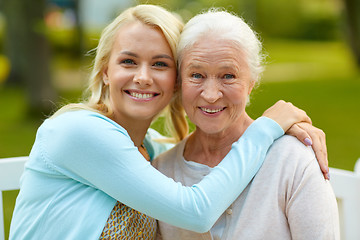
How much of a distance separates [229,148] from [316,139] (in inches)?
18.4

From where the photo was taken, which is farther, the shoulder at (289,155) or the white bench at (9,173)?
the white bench at (9,173)

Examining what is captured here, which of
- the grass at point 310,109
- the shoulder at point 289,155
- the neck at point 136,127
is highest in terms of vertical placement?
the shoulder at point 289,155

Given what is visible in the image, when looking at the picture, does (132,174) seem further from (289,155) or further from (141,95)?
(289,155)

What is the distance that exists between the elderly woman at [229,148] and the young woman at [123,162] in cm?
9

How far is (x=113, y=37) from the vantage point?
254 centimetres

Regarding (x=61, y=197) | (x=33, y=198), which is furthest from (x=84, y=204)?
(x=33, y=198)

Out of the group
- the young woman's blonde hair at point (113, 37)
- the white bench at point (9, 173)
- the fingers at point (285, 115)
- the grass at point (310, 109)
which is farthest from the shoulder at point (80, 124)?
the grass at point (310, 109)

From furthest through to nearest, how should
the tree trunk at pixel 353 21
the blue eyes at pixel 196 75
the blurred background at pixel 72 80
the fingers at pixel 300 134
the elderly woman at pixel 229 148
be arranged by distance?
1. the tree trunk at pixel 353 21
2. the blurred background at pixel 72 80
3. the blue eyes at pixel 196 75
4. the fingers at pixel 300 134
5. the elderly woman at pixel 229 148

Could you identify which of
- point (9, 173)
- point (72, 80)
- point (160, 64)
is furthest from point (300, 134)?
point (72, 80)

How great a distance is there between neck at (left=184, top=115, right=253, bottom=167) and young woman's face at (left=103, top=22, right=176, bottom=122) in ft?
1.09

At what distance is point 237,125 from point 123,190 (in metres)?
0.74

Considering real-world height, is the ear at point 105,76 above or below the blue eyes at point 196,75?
below

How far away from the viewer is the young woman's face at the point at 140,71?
242cm

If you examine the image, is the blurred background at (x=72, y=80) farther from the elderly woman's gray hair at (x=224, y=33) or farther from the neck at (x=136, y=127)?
the neck at (x=136, y=127)
